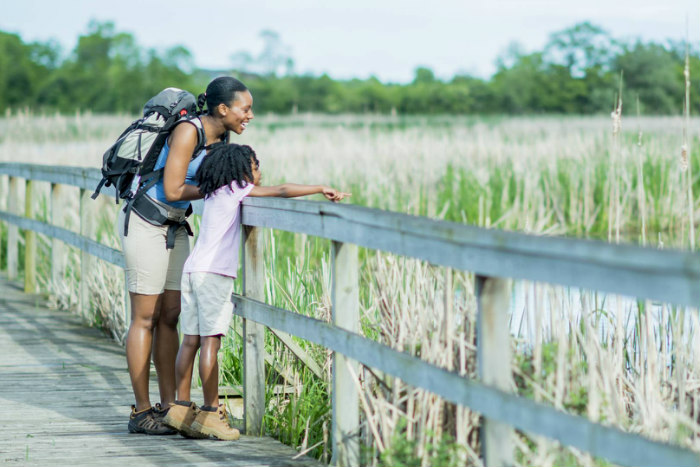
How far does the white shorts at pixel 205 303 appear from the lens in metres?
4.15

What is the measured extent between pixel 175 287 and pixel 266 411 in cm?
71

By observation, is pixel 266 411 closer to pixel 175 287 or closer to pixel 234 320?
pixel 175 287

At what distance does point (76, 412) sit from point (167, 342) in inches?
28.2

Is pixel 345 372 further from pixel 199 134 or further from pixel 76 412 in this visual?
pixel 76 412

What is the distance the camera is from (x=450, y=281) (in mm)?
3199

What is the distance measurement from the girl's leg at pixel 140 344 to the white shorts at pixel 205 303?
29 cm

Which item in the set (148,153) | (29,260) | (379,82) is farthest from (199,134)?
(379,82)

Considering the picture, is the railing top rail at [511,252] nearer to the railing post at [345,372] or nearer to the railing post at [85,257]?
the railing post at [345,372]

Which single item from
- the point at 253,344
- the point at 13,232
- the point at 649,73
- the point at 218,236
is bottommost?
the point at 13,232

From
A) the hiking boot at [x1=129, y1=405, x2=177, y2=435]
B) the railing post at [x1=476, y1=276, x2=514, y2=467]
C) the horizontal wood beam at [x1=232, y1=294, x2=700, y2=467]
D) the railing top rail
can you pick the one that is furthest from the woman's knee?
the railing post at [x1=476, y1=276, x2=514, y2=467]

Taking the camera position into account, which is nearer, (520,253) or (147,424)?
(520,253)

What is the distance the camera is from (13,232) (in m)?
9.57

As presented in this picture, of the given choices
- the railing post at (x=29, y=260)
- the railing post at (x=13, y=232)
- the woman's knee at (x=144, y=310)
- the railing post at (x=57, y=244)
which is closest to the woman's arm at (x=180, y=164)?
the woman's knee at (x=144, y=310)

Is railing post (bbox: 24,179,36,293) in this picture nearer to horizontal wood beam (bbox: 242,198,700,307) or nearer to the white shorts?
the white shorts
